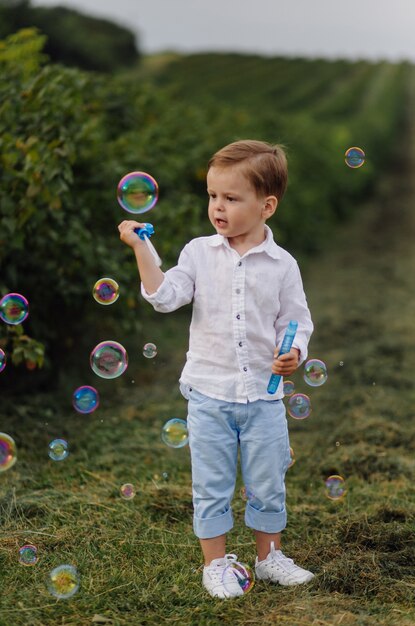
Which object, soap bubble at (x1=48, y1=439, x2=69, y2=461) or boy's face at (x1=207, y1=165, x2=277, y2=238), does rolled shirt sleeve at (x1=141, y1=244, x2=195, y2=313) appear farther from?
soap bubble at (x1=48, y1=439, x2=69, y2=461)

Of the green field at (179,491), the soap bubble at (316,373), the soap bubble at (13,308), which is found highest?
the soap bubble at (13,308)

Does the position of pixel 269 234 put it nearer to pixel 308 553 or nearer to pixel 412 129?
pixel 308 553

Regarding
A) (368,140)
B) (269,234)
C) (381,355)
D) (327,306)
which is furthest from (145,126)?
(368,140)

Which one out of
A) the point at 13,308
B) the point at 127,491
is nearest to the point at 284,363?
the point at 127,491

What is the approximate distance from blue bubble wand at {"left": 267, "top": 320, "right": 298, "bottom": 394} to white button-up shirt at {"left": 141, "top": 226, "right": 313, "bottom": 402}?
48 mm

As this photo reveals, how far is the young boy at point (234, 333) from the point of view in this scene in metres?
3.11

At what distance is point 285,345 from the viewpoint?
306 centimetres

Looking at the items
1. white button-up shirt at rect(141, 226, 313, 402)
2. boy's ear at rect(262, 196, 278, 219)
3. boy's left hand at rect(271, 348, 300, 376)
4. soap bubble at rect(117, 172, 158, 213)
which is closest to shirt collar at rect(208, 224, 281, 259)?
white button-up shirt at rect(141, 226, 313, 402)

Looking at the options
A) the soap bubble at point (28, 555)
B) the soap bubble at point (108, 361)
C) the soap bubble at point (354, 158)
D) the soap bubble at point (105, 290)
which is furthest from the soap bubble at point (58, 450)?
the soap bubble at point (354, 158)

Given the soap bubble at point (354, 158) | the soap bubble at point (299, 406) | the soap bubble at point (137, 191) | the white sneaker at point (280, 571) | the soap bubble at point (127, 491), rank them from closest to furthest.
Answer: the white sneaker at point (280, 571)
the soap bubble at point (137, 191)
the soap bubble at point (127, 491)
the soap bubble at point (299, 406)
the soap bubble at point (354, 158)

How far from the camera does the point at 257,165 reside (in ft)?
10.2

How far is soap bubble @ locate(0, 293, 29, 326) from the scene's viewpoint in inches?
156

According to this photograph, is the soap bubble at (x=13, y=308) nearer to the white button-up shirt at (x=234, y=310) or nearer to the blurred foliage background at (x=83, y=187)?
the blurred foliage background at (x=83, y=187)

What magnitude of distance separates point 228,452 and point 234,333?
0.44 m
